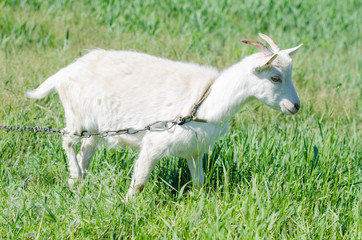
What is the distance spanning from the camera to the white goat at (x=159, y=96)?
329cm

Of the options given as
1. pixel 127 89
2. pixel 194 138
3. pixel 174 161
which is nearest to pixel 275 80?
pixel 194 138

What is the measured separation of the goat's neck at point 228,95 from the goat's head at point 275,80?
0.07 m

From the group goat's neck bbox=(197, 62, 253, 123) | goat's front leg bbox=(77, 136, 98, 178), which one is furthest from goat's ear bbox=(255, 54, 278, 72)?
goat's front leg bbox=(77, 136, 98, 178)

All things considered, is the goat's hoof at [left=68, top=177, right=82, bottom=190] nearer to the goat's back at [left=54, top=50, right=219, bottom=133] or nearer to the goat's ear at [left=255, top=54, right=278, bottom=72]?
the goat's back at [left=54, top=50, right=219, bottom=133]

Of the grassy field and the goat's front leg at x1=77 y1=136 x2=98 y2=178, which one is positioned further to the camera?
the goat's front leg at x1=77 y1=136 x2=98 y2=178

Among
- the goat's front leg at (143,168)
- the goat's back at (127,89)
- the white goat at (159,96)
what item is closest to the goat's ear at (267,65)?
the white goat at (159,96)

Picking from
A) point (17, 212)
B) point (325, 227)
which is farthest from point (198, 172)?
point (17, 212)

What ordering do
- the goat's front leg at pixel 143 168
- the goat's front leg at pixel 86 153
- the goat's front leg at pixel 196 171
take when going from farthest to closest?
the goat's front leg at pixel 86 153, the goat's front leg at pixel 196 171, the goat's front leg at pixel 143 168

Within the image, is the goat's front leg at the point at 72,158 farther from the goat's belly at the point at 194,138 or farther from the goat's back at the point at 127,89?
the goat's belly at the point at 194,138

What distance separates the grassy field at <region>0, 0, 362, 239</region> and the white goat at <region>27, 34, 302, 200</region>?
24 centimetres

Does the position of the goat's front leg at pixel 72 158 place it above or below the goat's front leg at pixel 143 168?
below

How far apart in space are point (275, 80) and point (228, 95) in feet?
1.13

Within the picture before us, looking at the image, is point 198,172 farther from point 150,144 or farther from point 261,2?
point 261,2

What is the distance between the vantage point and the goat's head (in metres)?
3.22
